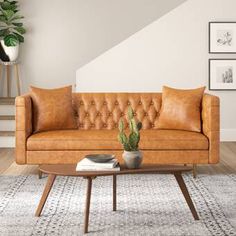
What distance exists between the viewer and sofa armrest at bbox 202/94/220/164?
546 centimetres

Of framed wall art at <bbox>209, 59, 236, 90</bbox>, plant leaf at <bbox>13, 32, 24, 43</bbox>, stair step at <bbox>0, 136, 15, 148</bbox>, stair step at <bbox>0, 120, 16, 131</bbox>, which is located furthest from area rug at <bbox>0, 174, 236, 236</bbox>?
plant leaf at <bbox>13, 32, 24, 43</bbox>

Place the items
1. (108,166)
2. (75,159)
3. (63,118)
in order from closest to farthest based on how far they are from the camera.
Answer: (108,166), (75,159), (63,118)

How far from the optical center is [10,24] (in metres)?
8.45

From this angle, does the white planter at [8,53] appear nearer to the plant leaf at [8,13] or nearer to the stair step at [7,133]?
the plant leaf at [8,13]

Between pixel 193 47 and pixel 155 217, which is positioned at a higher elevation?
pixel 193 47

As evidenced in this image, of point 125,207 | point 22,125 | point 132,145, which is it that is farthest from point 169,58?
point 132,145

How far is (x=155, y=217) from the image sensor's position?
4.06 metres

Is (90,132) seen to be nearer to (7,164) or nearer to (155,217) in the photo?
(7,164)

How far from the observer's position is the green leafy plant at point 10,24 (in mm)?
8227

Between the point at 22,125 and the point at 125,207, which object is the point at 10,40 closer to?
the point at 22,125

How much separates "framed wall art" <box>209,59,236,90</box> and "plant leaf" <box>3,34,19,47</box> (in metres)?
2.73

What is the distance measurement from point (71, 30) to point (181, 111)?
325 cm

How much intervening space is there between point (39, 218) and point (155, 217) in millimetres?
787

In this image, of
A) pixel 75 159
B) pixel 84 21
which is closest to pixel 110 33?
pixel 84 21
